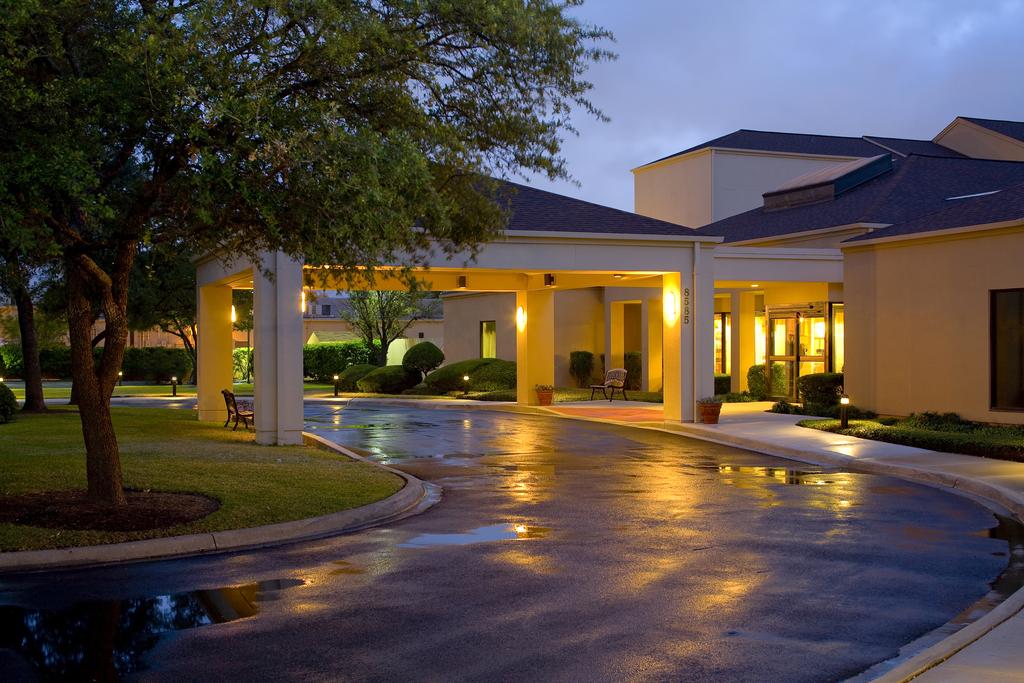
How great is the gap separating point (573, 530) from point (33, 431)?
13.6 metres

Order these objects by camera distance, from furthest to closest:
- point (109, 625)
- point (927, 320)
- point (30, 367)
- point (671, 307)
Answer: point (30, 367) < point (671, 307) < point (927, 320) < point (109, 625)

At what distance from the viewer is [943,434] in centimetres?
1847

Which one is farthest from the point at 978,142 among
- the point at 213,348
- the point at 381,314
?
the point at 213,348

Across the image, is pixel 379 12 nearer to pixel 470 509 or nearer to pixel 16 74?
pixel 16 74

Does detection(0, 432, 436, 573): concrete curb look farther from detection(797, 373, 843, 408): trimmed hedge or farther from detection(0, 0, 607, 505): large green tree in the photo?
detection(797, 373, 843, 408): trimmed hedge

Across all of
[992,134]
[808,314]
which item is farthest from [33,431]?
[992,134]

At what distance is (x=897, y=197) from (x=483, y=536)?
81.6 feet

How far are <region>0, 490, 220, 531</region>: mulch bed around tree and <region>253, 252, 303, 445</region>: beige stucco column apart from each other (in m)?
7.52

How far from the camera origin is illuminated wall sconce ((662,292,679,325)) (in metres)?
24.5

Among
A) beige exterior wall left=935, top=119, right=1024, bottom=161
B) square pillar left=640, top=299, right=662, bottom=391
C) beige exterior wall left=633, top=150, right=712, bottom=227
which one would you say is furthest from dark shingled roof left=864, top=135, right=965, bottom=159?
square pillar left=640, top=299, right=662, bottom=391

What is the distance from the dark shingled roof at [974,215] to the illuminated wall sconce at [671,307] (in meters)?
4.33

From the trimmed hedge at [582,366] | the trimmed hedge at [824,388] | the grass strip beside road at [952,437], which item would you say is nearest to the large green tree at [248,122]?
the grass strip beside road at [952,437]

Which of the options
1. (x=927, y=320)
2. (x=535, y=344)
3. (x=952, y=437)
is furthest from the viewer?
(x=535, y=344)

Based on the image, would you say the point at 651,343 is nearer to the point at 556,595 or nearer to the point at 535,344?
the point at 535,344
